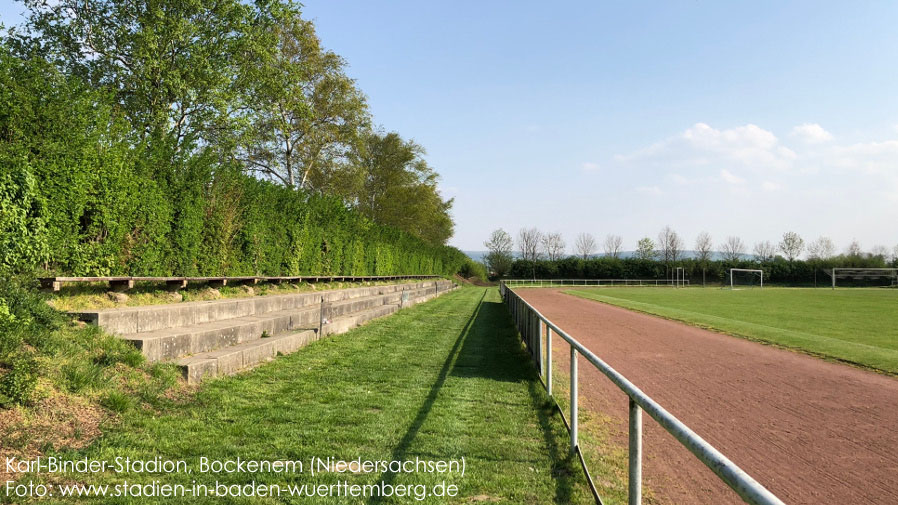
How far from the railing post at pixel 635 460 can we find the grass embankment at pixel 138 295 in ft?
21.0

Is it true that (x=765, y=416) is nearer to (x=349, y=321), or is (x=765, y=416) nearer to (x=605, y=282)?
(x=349, y=321)

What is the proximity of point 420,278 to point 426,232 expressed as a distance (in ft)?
59.7

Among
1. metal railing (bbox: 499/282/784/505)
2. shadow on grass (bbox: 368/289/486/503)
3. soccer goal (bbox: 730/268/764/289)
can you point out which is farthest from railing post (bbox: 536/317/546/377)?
soccer goal (bbox: 730/268/764/289)

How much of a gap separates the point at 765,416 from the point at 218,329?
7.33 metres

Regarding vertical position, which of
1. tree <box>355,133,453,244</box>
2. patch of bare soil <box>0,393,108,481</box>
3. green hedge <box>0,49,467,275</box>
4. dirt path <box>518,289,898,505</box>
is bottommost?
dirt path <box>518,289,898,505</box>

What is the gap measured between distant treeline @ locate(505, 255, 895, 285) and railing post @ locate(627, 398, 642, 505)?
79.5 meters

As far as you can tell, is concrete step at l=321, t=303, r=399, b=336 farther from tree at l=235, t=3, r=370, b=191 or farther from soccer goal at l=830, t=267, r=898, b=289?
soccer goal at l=830, t=267, r=898, b=289

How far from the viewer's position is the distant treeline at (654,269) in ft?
266

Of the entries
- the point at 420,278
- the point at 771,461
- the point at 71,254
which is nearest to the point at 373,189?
the point at 420,278

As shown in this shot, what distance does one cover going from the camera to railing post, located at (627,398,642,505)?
8.66 ft

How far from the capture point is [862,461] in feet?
15.8

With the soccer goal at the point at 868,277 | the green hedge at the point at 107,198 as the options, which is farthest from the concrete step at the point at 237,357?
the soccer goal at the point at 868,277

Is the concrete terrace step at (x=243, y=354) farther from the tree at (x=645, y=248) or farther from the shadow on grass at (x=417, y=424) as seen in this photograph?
the tree at (x=645, y=248)

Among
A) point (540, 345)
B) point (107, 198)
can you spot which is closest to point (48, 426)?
point (107, 198)
